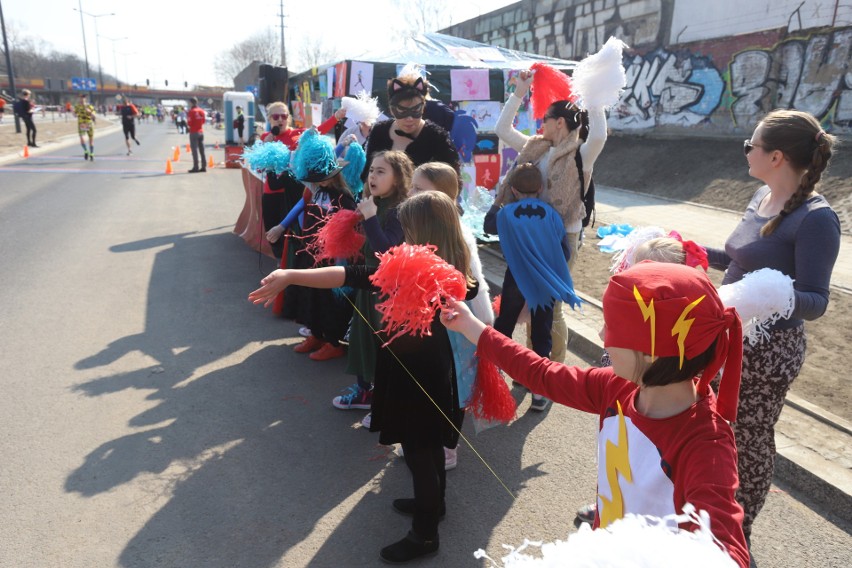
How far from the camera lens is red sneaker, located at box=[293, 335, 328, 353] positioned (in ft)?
15.8

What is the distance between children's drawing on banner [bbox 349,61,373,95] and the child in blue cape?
17.3 ft

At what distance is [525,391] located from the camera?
4.21 m

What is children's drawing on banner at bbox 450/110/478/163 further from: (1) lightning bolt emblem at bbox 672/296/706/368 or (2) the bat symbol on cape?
(1) lightning bolt emblem at bbox 672/296/706/368

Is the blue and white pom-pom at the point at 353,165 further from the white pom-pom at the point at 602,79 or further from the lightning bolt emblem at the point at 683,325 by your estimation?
the lightning bolt emblem at the point at 683,325

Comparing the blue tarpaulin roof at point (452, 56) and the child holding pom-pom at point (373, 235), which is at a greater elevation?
the blue tarpaulin roof at point (452, 56)

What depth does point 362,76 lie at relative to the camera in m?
8.44

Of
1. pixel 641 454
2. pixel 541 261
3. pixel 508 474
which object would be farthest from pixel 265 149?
pixel 641 454

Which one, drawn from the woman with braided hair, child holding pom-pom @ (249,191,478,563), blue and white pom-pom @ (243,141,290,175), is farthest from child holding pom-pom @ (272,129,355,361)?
the woman with braided hair

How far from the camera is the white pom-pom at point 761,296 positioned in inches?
79.6

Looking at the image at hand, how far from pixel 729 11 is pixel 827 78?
13.5ft

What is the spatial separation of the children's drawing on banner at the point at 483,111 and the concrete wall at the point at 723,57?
8.73 meters

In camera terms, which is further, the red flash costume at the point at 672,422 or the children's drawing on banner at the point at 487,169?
the children's drawing on banner at the point at 487,169

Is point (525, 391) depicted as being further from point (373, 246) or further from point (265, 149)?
point (265, 149)

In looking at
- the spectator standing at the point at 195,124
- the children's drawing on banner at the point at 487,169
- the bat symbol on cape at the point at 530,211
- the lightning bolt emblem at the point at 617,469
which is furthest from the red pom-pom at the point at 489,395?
the spectator standing at the point at 195,124
